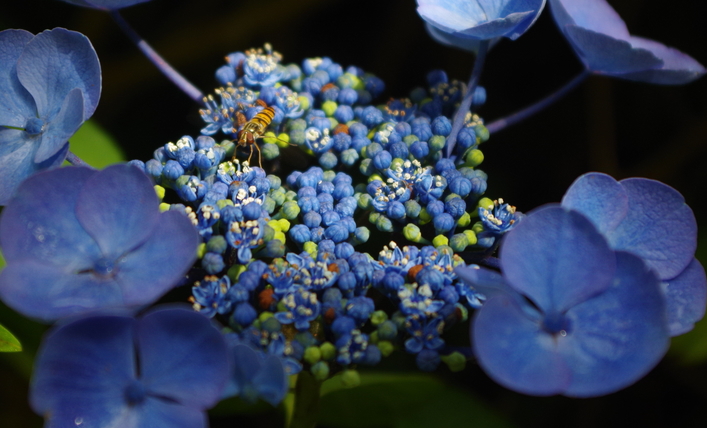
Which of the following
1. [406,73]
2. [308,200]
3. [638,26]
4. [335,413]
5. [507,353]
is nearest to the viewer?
[507,353]

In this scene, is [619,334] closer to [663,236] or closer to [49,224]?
[663,236]

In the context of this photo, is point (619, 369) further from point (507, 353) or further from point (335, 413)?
point (335, 413)

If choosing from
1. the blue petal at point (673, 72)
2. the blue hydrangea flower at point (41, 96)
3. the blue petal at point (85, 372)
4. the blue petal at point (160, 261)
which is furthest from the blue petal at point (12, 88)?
the blue petal at point (673, 72)

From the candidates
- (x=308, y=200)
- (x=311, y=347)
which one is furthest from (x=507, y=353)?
(x=308, y=200)

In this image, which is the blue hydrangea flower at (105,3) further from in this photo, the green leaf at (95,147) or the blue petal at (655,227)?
the blue petal at (655,227)

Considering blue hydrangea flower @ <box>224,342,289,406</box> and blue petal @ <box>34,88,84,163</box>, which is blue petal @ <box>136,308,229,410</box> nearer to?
blue hydrangea flower @ <box>224,342,289,406</box>

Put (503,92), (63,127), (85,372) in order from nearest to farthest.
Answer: (85,372), (63,127), (503,92)

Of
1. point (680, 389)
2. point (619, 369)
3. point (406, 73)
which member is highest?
point (619, 369)

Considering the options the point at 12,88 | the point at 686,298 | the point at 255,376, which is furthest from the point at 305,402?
the point at 12,88
